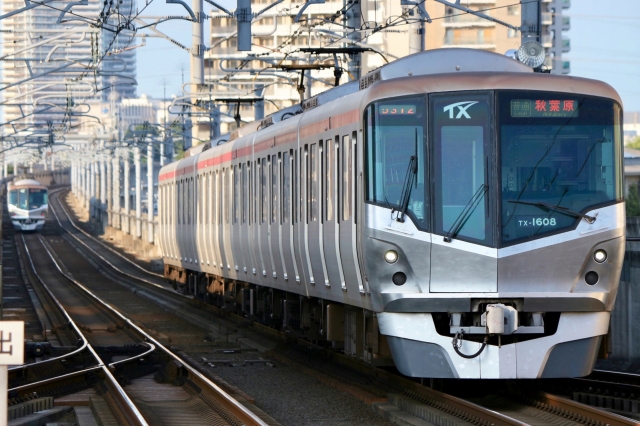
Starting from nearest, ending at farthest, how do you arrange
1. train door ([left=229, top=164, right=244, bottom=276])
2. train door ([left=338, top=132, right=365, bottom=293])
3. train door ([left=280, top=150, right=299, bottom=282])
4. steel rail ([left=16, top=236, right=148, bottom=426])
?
steel rail ([left=16, top=236, right=148, bottom=426])
train door ([left=338, top=132, right=365, bottom=293])
train door ([left=280, top=150, right=299, bottom=282])
train door ([left=229, top=164, right=244, bottom=276])

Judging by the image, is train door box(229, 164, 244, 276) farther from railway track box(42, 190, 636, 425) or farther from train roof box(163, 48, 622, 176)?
train roof box(163, 48, 622, 176)

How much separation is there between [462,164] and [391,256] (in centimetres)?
106

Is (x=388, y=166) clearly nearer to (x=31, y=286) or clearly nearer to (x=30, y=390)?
(x=30, y=390)

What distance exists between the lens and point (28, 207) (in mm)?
83500

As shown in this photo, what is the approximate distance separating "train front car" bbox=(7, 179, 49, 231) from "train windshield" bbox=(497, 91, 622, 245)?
74.6m

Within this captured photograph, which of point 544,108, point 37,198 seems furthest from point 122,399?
point 37,198

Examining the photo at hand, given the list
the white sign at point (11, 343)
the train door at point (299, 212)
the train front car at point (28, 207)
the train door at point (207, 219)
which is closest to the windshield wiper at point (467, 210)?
the train door at point (299, 212)

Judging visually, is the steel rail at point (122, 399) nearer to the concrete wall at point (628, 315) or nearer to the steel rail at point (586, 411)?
the steel rail at point (586, 411)

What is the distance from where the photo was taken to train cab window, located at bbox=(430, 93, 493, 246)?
11438 mm

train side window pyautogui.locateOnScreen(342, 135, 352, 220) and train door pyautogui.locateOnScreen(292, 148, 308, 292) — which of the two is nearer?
train side window pyautogui.locateOnScreen(342, 135, 352, 220)

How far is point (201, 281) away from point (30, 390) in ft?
46.6

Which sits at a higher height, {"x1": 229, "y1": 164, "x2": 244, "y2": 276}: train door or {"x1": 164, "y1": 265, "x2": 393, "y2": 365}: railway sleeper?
{"x1": 229, "y1": 164, "x2": 244, "y2": 276}: train door

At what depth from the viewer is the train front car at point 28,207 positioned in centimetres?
8362

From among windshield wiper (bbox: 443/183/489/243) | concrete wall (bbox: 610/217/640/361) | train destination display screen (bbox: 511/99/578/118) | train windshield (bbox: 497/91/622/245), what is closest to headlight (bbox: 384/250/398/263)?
windshield wiper (bbox: 443/183/489/243)
